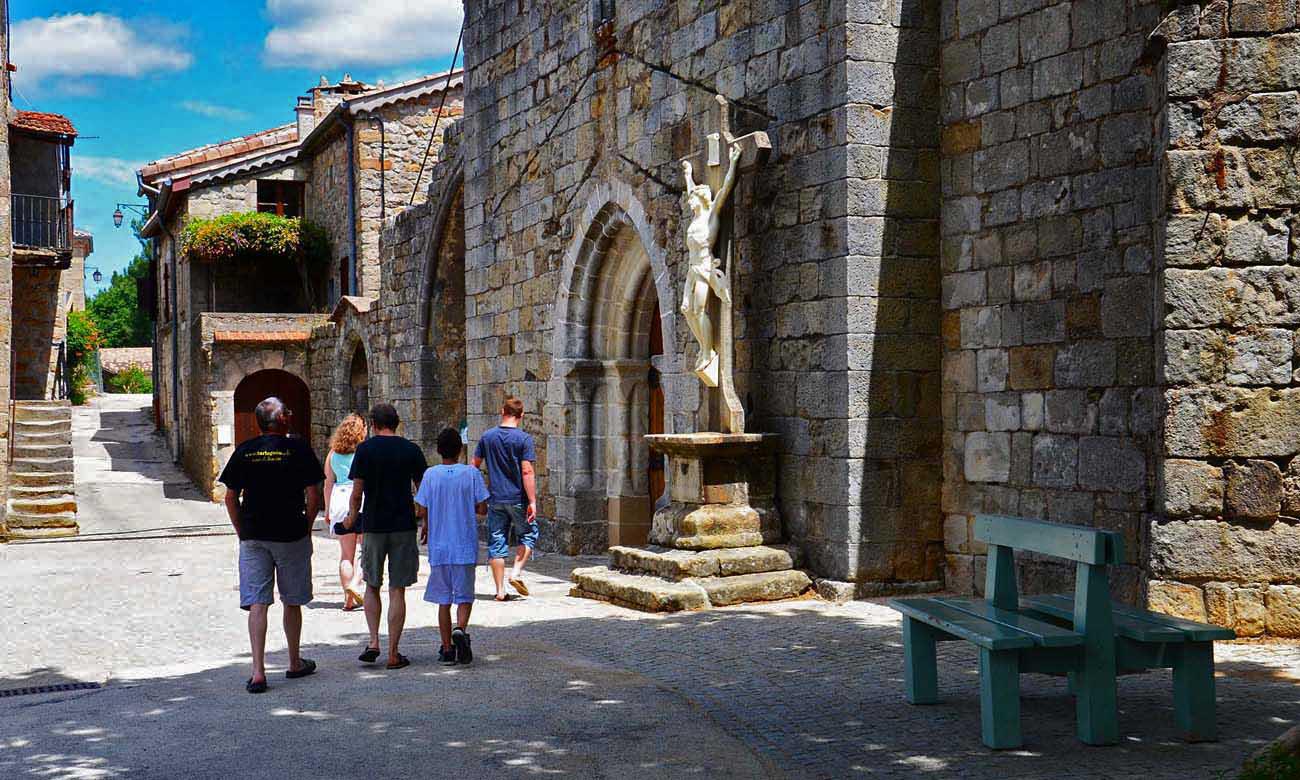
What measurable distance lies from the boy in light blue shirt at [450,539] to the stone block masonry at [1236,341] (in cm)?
344

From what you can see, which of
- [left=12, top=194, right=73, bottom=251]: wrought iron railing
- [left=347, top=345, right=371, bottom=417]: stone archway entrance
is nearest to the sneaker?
[left=347, top=345, right=371, bottom=417]: stone archway entrance

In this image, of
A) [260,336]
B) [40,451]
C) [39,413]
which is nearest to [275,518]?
[40,451]

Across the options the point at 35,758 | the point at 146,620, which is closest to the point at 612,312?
the point at 146,620

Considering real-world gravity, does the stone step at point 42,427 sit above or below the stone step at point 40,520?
above

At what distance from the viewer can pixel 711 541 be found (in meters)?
9.04

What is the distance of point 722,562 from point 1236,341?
3478 millimetres

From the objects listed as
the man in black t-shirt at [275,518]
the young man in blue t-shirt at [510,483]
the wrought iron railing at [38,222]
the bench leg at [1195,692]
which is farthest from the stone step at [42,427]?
the bench leg at [1195,692]

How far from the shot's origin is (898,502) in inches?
347

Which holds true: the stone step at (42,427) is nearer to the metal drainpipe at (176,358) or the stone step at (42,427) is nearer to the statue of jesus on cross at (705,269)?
the metal drainpipe at (176,358)

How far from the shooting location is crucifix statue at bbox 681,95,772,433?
9.38 m

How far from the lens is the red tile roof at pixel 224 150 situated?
26203mm

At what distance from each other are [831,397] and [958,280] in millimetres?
1082

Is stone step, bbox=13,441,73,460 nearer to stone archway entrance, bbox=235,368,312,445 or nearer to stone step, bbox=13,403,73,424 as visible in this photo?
stone step, bbox=13,403,73,424

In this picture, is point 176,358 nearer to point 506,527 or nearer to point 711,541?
point 506,527
